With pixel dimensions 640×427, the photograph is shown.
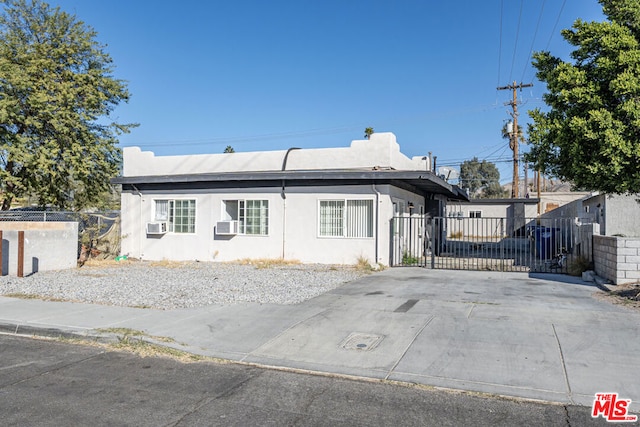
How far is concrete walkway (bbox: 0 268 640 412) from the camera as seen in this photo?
5.41 meters

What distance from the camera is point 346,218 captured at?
16.0m

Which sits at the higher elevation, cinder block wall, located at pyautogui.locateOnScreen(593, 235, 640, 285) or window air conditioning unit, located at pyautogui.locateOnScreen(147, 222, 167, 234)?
Result: window air conditioning unit, located at pyautogui.locateOnScreen(147, 222, 167, 234)

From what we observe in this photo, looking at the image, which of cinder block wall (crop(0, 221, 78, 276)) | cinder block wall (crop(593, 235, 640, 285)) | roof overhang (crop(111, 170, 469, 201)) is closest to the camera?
cinder block wall (crop(593, 235, 640, 285))

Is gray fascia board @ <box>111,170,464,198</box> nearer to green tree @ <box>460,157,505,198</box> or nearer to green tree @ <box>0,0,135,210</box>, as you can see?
green tree @ <box>0,0,135,210</box>

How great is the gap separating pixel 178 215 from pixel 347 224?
6.80 metres

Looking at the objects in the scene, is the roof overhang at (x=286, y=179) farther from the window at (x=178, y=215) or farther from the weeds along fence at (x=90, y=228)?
the weeds along fence at (x=90, y=228)

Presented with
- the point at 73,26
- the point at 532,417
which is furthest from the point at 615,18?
the point at 73,26

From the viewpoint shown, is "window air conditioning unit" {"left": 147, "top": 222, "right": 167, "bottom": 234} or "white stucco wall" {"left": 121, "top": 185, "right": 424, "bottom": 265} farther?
"window air conditioning unit" {"left": 147, "top": 222, "right": 167, "bottom": 234}

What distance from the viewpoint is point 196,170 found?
19.0m

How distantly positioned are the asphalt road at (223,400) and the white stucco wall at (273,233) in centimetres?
1012

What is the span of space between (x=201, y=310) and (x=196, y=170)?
1106 centimetres

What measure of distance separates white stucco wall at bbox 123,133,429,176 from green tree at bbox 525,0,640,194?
573cm

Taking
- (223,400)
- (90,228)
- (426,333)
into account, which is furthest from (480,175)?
(223,400)

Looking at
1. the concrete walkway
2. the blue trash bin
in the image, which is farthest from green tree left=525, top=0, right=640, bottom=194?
the blue trash bin
